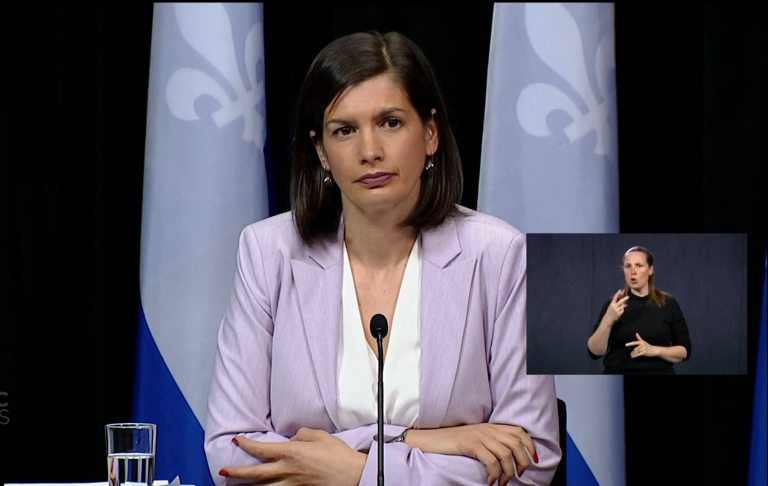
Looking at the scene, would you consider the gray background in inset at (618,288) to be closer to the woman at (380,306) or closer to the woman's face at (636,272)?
the woman's face at (636,272)

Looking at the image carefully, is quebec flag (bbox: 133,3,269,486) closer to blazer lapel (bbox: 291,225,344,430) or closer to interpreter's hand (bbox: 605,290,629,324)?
blazer lapel (bbox: 291,225,344,430)

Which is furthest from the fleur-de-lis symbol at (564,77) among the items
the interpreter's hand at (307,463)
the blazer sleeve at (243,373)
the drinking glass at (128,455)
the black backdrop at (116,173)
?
the drinking glass at (128,455)

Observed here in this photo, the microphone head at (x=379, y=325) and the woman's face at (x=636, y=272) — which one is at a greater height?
the woman's face at (x=636, y=272)

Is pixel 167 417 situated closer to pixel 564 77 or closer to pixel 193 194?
pixel 193 194

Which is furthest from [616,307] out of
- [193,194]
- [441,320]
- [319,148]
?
[193,194]

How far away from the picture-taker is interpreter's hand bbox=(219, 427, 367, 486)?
1.77 m

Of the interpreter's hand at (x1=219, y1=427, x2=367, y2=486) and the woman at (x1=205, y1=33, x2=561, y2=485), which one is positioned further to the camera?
the woman at (x1=205, y1=33, x2=561, y2=485)

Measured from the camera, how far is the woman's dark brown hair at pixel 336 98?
196 cm

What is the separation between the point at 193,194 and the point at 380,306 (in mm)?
749

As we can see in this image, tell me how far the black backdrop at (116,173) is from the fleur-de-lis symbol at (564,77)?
0.89 ft

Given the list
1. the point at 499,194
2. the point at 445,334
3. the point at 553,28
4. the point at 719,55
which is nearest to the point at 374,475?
the point at 445,334

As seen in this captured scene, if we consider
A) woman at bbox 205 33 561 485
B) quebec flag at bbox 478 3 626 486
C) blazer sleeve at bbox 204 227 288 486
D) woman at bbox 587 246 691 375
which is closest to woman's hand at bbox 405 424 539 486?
woman at bbox 205 33 561 485

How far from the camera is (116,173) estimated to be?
288 centimetres

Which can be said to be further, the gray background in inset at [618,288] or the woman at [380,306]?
the woman at [380,306]
